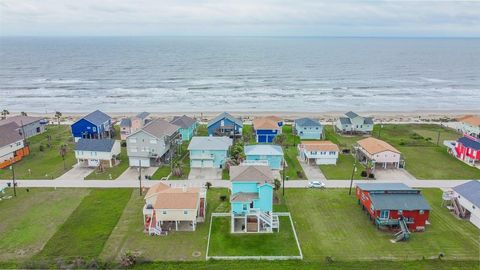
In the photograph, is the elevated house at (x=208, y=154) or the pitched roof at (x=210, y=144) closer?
the elevated house at (x=208, y=154)

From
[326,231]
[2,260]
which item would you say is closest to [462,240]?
[326,231]

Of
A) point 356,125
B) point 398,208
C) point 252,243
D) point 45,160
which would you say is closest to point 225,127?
point 356,125

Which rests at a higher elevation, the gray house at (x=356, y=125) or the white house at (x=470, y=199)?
the gray house at (x=356, y=125)

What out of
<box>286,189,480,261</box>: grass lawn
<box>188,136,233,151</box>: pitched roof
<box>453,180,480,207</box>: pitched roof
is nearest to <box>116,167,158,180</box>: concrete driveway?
<box>188,136,233,151</box>: pitched roof

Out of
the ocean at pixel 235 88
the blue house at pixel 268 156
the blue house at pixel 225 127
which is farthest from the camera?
the ocean at pixel 235 88

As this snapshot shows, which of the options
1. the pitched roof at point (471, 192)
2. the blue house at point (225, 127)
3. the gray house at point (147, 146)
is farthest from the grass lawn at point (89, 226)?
the pitched roof at point (471, 192)

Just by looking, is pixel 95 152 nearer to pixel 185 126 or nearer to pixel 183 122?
pixel 185 126

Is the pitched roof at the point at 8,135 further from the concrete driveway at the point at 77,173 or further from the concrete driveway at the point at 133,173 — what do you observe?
the concrete driveway at the point at 133,173
